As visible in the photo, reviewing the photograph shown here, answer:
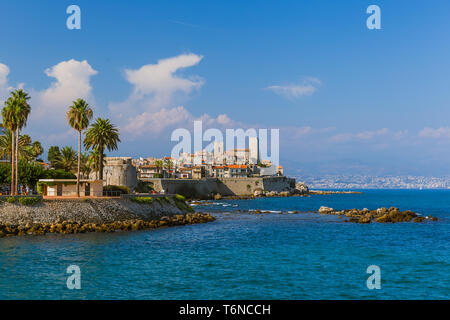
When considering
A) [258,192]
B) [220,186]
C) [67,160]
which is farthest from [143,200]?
[258,192]

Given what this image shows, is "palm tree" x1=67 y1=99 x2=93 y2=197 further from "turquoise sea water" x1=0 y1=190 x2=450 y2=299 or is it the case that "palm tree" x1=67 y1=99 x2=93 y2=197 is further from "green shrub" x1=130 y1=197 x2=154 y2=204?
"turquoise sea water" x1=0 y1=190 x2=450 y2=299

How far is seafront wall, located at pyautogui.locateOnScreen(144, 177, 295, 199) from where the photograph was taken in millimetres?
135250

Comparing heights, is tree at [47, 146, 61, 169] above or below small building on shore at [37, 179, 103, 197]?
above

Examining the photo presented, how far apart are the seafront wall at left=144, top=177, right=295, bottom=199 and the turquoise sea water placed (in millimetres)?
83300

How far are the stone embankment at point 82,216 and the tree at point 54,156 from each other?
53.8m

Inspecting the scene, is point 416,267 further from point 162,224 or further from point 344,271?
point 162,224

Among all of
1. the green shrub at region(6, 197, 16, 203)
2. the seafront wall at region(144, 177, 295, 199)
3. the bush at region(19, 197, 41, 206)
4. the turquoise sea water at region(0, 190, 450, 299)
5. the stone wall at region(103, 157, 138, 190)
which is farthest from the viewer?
the seafront wall at region(144, 177, 295, 199)

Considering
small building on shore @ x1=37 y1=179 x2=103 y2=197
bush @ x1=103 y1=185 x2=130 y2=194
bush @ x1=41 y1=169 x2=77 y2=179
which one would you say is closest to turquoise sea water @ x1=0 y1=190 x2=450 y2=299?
small building on shore @ x1=37 y1=179 x2=103 y2=197

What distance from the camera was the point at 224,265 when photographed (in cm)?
3209

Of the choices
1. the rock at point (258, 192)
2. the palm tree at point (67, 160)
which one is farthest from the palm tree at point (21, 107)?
the rock at point (258, 192)

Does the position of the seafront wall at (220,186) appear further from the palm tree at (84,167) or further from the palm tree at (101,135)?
the palm tree at (101,135)

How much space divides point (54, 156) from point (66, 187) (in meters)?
54.5

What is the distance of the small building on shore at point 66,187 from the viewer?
57.6m

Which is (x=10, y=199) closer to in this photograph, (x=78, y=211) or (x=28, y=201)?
(x=28, y=201)
